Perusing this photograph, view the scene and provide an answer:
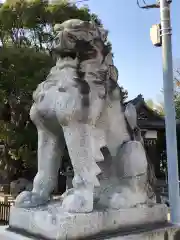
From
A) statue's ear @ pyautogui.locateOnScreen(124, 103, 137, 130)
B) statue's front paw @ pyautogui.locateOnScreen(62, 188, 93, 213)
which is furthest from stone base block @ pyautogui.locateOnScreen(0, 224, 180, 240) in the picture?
statue's ear @ pyautogui.locateOnScreen(124, 103, 137, 130)

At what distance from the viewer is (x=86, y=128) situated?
165 centimetres

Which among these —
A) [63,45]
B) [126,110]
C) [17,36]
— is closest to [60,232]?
[126,110]

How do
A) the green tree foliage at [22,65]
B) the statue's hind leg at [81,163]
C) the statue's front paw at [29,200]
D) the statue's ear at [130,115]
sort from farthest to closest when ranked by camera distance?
1. the green tree foliage at [22,65]
2. the statue's ear at [130,115]
3. the statue's front paw at [29,200]
4. the statue's hind leg at [81,163]

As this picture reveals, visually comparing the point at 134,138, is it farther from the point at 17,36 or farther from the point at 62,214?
the point at 17,36

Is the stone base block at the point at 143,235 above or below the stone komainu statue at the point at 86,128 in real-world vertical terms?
below

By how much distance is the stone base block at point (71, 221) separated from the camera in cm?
143

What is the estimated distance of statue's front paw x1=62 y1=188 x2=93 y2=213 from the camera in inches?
58.3

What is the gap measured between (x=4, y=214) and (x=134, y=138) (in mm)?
5227

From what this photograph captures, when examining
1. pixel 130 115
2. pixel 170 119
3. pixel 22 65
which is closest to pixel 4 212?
pixel 22 65

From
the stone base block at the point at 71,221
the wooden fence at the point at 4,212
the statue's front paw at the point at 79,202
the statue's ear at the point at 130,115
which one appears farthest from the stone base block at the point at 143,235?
the wooden fence at the point at 4,212

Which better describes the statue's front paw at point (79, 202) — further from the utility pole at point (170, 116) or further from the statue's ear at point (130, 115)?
the utility pole at point (170, 116)

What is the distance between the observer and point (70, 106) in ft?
5.33

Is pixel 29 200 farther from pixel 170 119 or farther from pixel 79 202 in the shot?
pixel 170 119

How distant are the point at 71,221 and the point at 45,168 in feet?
1.30
